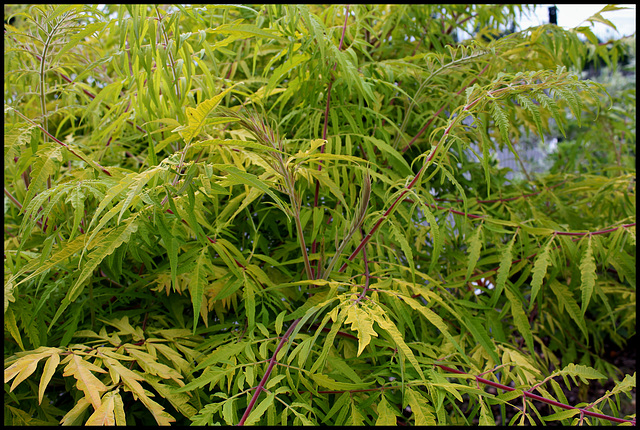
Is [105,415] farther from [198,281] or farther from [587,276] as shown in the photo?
[587,276]

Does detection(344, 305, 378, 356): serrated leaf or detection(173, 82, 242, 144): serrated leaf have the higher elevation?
detection(173, 82, 242, 144): serrated leaf

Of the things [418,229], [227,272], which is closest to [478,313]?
[418,229]

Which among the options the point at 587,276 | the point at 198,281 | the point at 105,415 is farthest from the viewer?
the point at 587,276

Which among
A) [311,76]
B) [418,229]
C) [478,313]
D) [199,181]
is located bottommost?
[478,313]

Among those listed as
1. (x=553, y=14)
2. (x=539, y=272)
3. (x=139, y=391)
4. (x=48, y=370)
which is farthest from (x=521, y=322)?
(x=553, y=14)

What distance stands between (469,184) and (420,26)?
492mm

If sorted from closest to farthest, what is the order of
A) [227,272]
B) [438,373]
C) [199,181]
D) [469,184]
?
[199,181] → [438,373] → [227,272] → [469,184]

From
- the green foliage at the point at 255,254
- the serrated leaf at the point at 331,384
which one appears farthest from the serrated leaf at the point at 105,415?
the serrated leaf at the point at 331,384

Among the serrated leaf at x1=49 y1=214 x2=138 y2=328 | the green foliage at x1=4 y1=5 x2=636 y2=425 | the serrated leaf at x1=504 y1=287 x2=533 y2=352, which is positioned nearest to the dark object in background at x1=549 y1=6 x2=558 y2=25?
the green foliage at x1=4 y1=5 x2=636 y2=425

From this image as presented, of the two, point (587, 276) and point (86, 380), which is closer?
point (86, 380)

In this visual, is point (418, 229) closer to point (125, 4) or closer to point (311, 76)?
point (311, 76)

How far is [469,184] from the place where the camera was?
1.23 metres

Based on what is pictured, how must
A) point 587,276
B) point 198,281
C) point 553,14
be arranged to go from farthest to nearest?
point 553,14 < point 587,276 < point 198,281

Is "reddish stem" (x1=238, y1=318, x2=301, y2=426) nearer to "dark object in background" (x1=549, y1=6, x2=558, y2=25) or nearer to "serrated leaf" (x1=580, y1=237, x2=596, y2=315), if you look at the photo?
"serrated leaf" (x1=580, y1=237, x2=596, y2=315)
